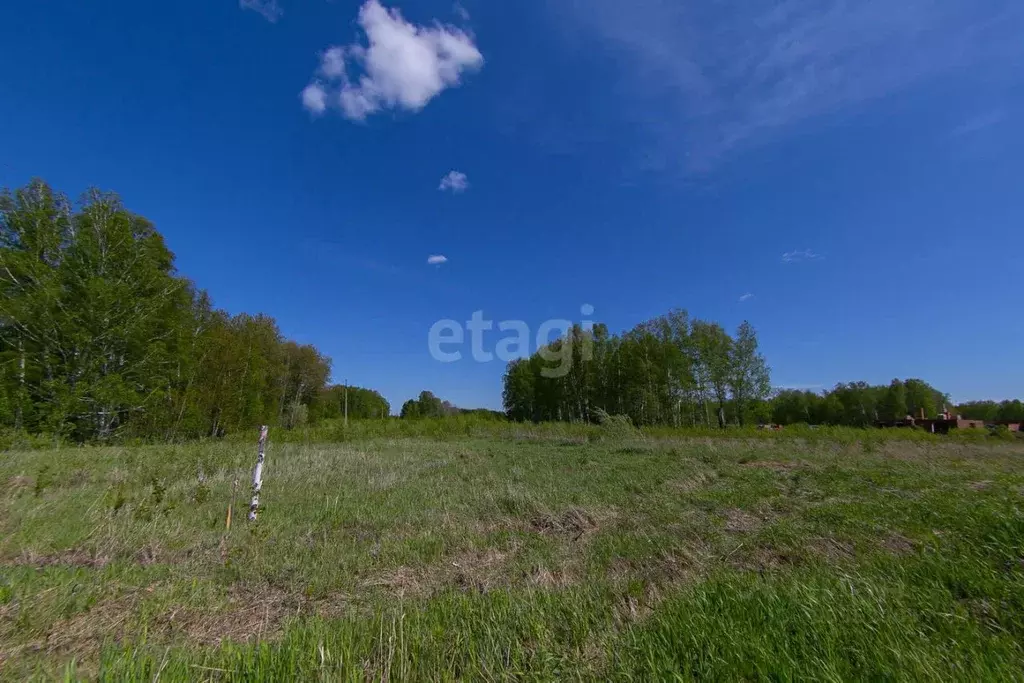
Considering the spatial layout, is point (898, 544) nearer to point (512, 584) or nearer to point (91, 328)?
point (512, 584)

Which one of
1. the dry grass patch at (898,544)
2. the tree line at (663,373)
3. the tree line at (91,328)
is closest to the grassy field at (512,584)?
the dry grass patch at (898,544)

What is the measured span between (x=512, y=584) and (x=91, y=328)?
76.4 ft

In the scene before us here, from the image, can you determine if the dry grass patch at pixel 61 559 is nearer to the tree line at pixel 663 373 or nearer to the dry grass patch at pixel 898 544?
the dry grass patch at pixel 898 544

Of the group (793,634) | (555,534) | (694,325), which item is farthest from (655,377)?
(793,634)

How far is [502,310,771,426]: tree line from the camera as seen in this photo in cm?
4106

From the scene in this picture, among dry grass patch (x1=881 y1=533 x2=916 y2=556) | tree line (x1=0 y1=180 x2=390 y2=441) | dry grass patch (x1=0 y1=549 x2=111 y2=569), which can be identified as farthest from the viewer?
tree line (x1=0 y1=180 x2=390 y2=441)

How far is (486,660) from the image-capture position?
2705 millimetres

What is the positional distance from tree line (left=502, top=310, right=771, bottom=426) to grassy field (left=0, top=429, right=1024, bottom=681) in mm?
31152

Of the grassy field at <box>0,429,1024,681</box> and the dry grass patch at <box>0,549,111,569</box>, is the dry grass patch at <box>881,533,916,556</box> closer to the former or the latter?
the grassy field at <box>0,429,1024,681</box>

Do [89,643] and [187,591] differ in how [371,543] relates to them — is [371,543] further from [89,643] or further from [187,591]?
[89,643]

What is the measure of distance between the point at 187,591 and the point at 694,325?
4456cm

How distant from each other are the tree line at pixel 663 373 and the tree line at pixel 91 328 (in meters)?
30.7

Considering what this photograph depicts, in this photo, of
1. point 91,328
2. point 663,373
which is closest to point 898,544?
point 91,328

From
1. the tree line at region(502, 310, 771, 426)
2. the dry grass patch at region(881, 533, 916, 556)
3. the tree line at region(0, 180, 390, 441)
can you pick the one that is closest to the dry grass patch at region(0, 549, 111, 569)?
the dry grass patch at region(881, 533, 916, 556)
